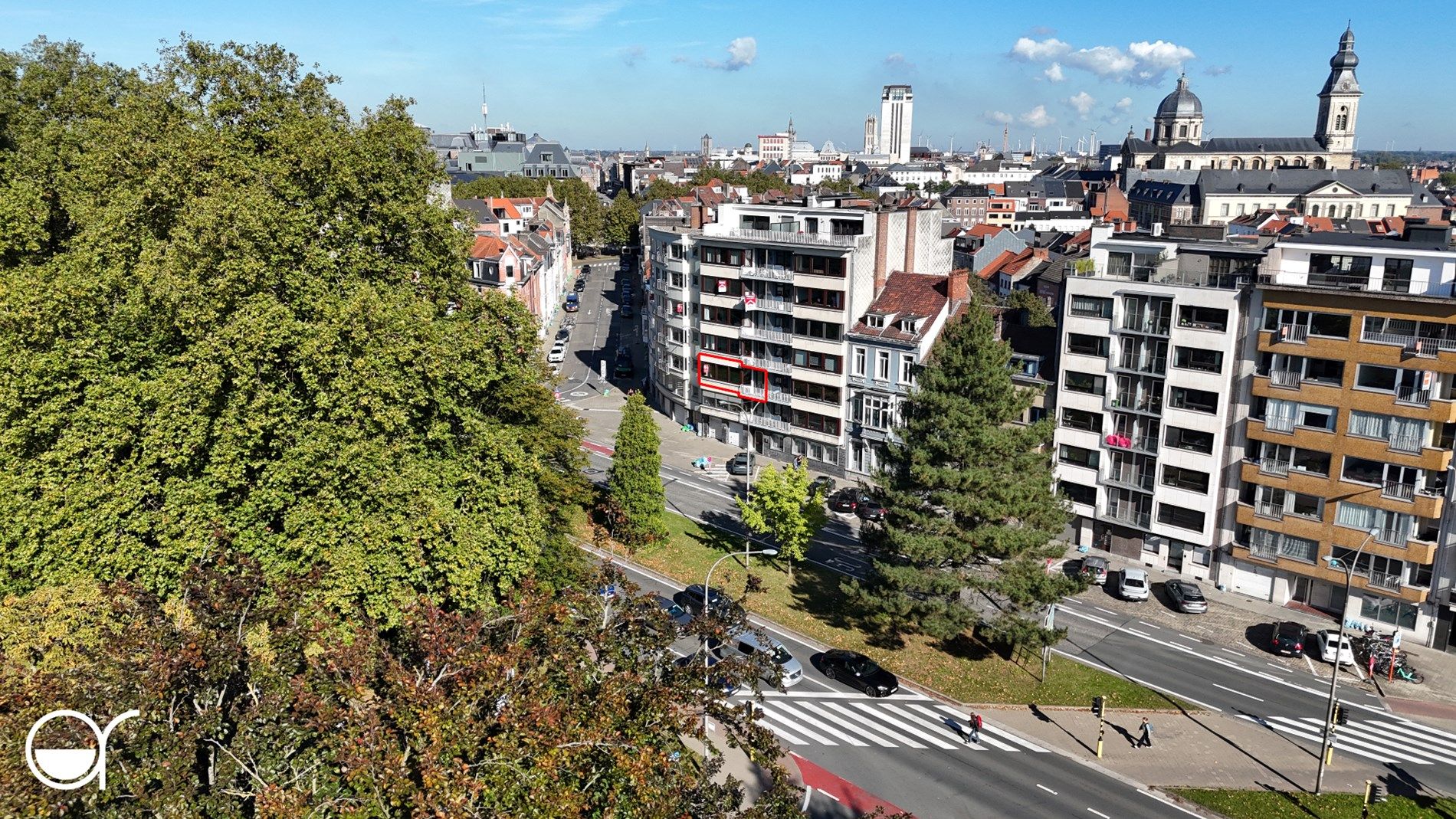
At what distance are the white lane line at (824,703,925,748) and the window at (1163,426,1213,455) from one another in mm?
26150

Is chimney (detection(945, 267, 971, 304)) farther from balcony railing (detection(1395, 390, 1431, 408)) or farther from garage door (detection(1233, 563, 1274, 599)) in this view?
balcony railing (detection(1395, 390, 1431, 408))

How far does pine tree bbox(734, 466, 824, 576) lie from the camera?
51969 millimetres

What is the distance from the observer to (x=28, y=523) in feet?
92.5

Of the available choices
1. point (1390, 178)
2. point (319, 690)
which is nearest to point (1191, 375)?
point (319, 690)

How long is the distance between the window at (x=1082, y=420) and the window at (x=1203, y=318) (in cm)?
730

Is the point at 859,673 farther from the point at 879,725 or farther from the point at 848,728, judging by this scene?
the point at 848,728

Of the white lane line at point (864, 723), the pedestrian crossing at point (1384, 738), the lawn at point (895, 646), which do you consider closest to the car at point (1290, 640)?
the pedestrian crossing at point (1384, 738)

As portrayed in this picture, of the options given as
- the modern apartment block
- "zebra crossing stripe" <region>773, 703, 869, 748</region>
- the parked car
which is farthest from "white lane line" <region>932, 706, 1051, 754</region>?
the modern apartment block

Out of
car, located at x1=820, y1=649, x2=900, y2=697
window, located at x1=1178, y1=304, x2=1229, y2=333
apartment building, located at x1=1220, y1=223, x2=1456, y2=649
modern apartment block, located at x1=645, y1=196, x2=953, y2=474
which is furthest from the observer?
modern apartment block, located at x1=645, y1=196, x2=953, y2=474

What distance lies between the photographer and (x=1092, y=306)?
56.5 metres

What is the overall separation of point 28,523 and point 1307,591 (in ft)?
189

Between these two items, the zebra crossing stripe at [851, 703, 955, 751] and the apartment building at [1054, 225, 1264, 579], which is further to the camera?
the apartment building at [1054, 225, 1264, 579]

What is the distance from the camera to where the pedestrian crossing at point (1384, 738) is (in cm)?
3859

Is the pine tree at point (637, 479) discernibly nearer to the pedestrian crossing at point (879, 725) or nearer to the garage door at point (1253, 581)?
the pedestrian crossing at point (879, 725)
